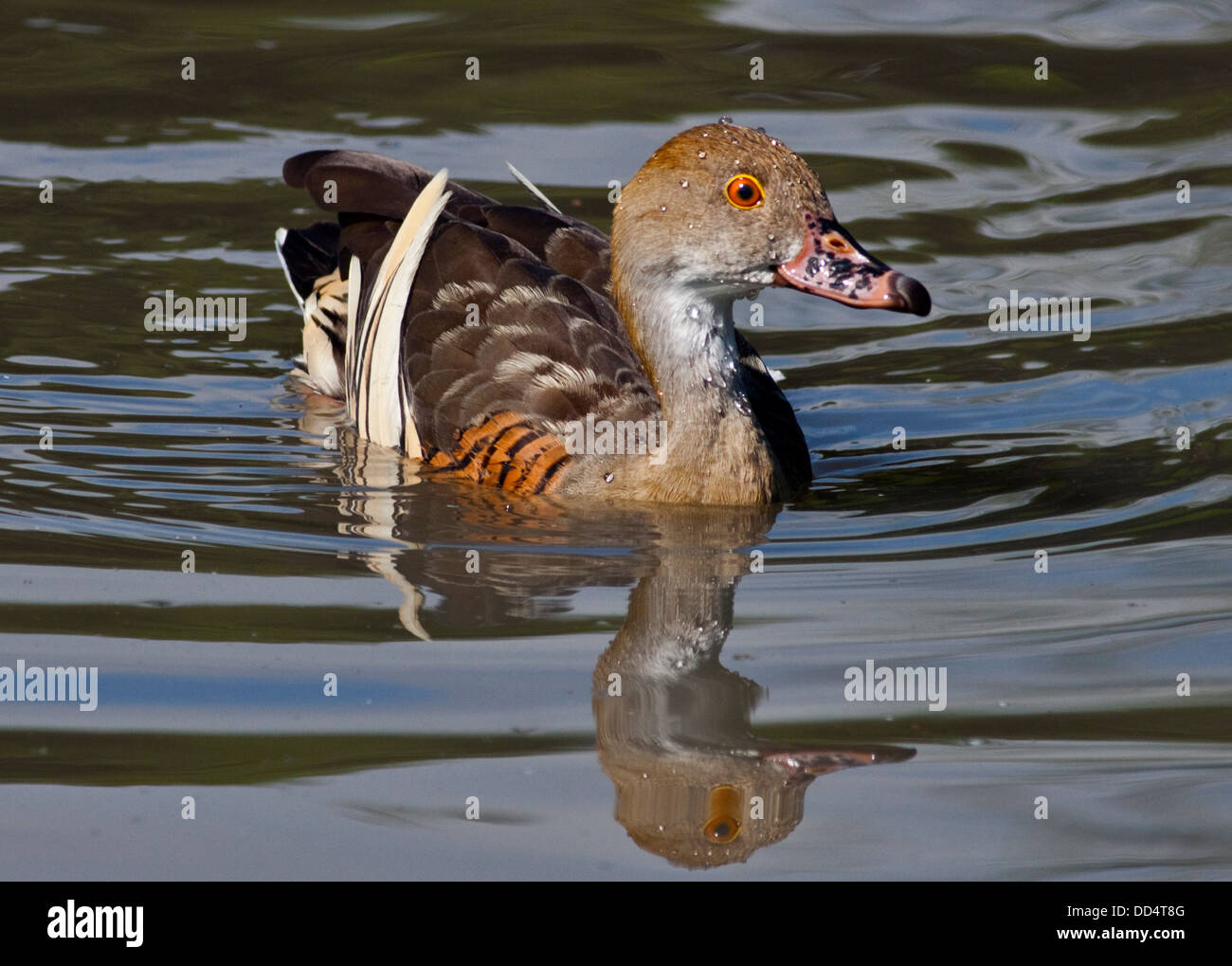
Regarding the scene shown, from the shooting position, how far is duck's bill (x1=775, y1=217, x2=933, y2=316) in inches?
275

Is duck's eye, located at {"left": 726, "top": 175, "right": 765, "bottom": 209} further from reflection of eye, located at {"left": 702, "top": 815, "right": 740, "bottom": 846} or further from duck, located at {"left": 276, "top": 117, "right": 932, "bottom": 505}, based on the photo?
reflection of eye, located at {"left": 702, "top": 815, "right": 740, "bottom": 846}

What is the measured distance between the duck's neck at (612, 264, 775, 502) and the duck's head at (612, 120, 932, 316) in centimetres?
16

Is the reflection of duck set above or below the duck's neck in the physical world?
below

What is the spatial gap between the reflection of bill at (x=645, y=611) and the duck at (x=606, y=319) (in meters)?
0.18

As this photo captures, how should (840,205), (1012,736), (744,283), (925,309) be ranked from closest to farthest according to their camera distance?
(1012,736), (925,309), (744,283), (840,205)

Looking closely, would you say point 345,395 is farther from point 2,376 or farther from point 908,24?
point 908,24

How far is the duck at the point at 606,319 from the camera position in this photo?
730cm

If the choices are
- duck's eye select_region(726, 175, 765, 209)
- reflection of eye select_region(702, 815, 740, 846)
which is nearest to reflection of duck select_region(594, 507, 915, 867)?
reflection of eye select_region(702, 815, 740, 846)

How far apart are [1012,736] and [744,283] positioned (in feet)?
8.63

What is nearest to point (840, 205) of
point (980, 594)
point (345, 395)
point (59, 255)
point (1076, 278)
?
point (1076, 278)

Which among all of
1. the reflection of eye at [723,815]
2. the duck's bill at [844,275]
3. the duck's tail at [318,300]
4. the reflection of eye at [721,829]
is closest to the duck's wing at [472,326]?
the duck's tail at [318,300]

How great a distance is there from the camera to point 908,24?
1400 cm

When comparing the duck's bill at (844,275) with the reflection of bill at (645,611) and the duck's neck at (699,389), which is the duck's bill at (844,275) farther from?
the reflection of bill at (645,611)

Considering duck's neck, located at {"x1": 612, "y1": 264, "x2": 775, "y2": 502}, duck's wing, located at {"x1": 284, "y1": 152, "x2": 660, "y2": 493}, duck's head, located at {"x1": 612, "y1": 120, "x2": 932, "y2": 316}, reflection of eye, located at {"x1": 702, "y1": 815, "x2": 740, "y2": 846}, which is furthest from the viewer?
duck's wing, located at {"x1": 284, "y1": 152, "x2": 660, "y2": 493}
